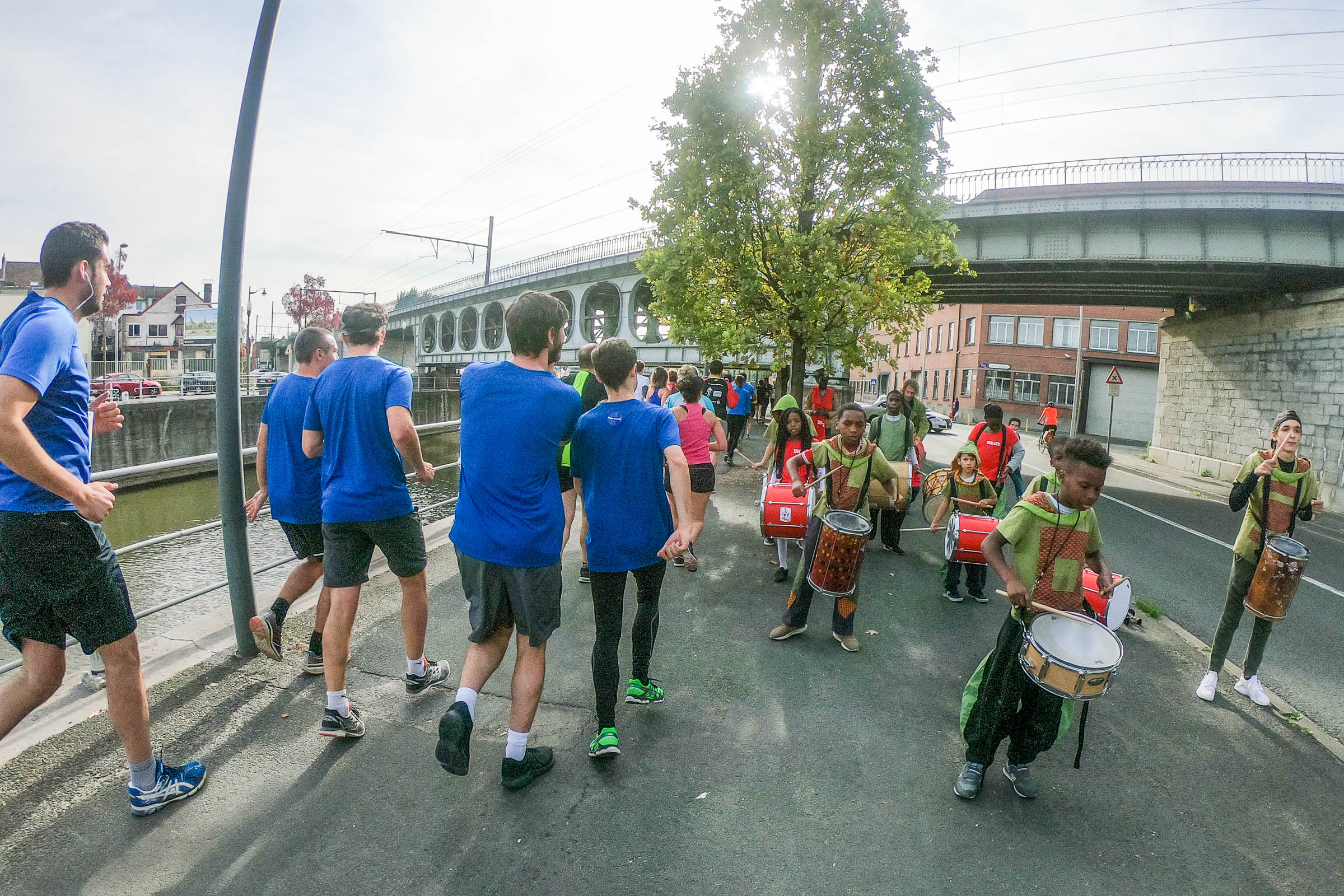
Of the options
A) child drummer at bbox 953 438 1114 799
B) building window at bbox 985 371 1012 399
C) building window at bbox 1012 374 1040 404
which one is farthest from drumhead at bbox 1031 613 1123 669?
building window at bbox 1012 374 1040 404

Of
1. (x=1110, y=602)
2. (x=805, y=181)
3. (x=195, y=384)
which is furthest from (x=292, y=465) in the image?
(x=195, y=384)

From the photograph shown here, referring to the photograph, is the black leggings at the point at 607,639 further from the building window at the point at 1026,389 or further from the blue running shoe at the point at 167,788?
the building window at the point at 1026,389

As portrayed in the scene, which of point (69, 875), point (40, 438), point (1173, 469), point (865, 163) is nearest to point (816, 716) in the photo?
point (69, 875)

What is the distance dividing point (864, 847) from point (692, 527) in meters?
1.47

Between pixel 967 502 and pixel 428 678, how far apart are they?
15.8 feet

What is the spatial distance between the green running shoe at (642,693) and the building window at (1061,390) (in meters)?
52.6

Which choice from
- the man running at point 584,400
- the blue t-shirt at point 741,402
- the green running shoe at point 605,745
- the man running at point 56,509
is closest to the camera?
the man running at point 56,509

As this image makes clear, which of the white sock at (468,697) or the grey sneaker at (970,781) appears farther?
the grey sneaker at (970,781)

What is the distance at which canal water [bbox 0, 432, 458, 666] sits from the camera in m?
8.24

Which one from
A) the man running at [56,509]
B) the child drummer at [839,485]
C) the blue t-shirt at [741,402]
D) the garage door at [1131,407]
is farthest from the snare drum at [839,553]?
the garage door at [1131,407]

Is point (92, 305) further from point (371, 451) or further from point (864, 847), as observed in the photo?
point (864, 847)

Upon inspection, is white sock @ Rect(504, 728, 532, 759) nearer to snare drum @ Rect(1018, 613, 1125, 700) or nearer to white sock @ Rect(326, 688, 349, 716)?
white sock @ Rect(326, 688, 349, 716)

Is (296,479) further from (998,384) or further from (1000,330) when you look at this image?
(1000,330)

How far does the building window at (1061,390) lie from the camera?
162ft
